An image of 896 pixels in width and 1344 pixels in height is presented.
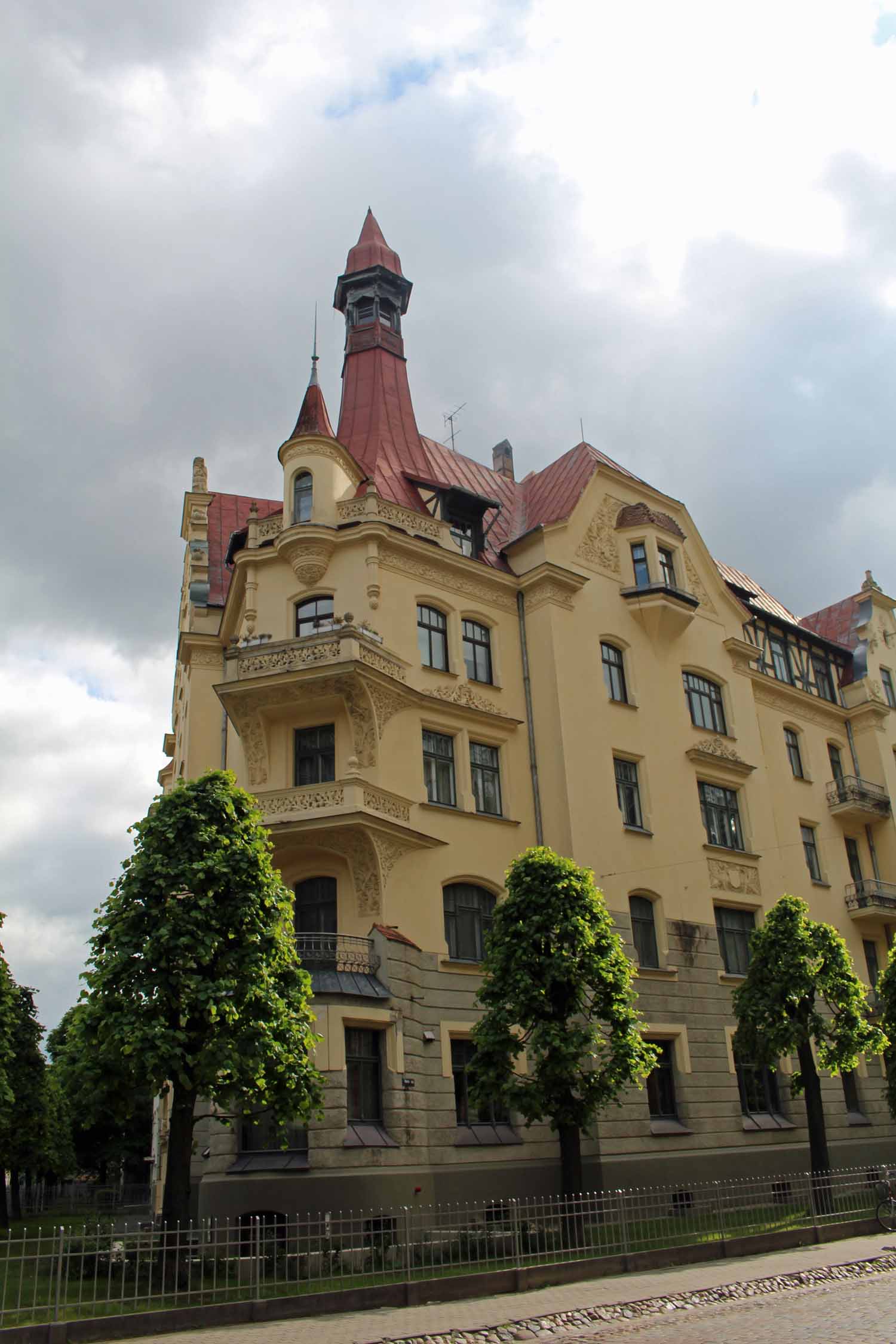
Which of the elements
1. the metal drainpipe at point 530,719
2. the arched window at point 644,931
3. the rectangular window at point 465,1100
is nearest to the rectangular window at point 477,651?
the metal drainpipe at point 530,719

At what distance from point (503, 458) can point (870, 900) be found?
21.7 m

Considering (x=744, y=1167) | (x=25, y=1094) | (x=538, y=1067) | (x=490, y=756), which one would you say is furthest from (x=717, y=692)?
(x=25, y=1094)

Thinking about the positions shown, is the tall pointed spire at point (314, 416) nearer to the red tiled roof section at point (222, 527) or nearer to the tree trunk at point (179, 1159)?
the red tiled roof section at point (222, 527)

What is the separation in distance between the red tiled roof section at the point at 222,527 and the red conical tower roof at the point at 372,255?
9124mm

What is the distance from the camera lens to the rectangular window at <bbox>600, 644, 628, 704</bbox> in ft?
110

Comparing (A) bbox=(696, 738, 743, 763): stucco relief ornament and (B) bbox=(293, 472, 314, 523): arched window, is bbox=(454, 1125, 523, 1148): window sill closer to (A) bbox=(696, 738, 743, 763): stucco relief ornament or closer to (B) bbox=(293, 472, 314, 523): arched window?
(A) bbox=(696, 738, 743, 763): stucco relief ornament

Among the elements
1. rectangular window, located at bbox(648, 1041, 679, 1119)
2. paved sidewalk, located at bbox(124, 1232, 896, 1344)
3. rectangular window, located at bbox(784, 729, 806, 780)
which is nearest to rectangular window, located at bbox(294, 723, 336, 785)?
rectangular window, located at bbox(648, 1041, 679, 1119)

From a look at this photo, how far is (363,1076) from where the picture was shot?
78.8ft

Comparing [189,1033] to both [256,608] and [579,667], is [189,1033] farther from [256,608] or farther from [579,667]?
[579,667]

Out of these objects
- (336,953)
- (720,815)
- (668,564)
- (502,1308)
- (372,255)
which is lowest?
(502,1308)

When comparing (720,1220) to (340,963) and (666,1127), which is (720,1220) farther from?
(340,963)

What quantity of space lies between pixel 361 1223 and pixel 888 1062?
18566mm

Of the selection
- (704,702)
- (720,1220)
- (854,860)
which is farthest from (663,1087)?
Answer: (854,860)

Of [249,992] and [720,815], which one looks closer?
[249,992]
